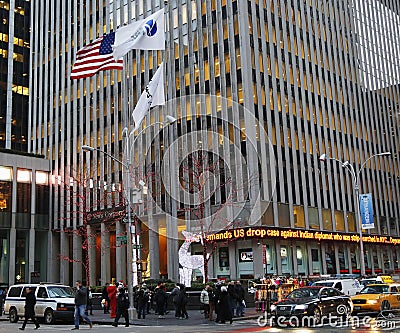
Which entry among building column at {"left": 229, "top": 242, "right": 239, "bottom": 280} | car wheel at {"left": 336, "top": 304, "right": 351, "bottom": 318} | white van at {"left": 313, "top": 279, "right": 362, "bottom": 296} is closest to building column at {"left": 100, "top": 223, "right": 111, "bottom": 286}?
building column at {"left": 229, "top": 242, "right": 239, "bottom": 280}

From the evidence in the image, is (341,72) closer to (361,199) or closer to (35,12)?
(361,199)

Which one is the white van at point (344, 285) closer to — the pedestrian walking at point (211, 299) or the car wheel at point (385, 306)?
the car wheel at point (385, 306)

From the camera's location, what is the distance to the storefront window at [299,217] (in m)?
56.6

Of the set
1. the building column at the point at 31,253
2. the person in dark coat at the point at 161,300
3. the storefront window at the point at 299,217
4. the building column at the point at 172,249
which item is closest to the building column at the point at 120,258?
the building column at the point at 172,249

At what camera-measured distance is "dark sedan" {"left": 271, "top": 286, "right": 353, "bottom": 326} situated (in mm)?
22891

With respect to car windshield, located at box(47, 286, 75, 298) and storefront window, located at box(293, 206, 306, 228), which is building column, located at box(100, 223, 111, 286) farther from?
car windshield, located at box(47, 286, 75, 298)

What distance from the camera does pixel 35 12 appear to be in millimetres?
87250

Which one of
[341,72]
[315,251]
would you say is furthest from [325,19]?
[315,251]

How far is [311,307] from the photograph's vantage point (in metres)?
23.0

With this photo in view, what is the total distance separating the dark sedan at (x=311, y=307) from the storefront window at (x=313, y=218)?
33.8 meters

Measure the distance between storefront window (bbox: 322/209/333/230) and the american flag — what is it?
38.3 metres

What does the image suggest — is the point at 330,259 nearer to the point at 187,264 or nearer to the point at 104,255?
the point at 104,255

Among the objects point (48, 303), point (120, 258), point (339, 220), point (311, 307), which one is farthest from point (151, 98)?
point (339, 220)

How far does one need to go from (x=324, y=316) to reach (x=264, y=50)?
39.0 meters
